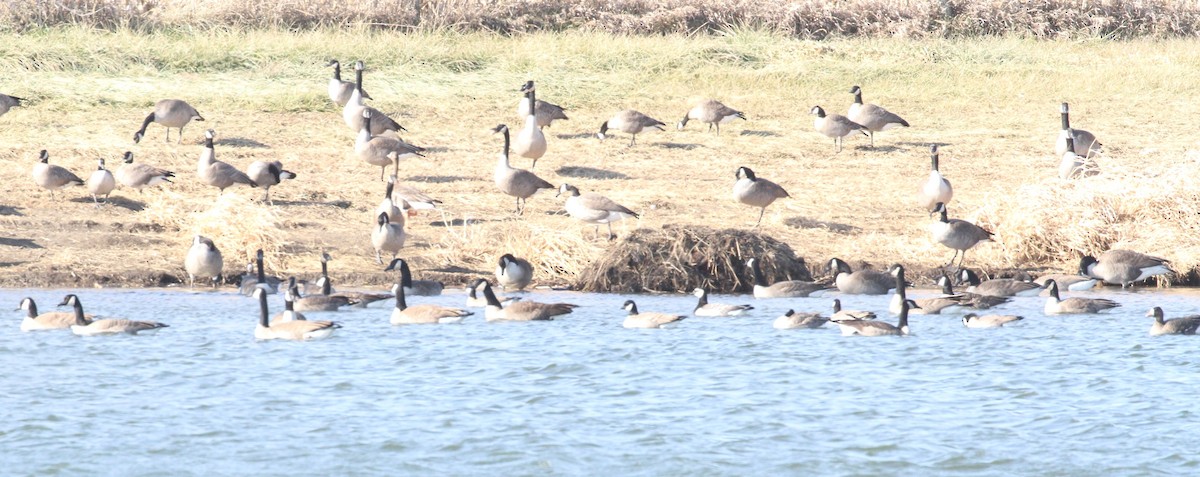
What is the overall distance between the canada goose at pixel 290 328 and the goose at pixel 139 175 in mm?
6451

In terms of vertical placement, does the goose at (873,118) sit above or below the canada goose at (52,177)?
above

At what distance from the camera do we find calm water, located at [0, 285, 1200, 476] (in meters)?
11.6

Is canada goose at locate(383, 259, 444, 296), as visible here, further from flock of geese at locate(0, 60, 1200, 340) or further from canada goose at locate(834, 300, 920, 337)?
canada goose at locate(834, 300, 920, 337)

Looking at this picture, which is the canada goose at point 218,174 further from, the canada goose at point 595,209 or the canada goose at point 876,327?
the canada goose at point 876,327

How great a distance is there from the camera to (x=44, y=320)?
53.1ft

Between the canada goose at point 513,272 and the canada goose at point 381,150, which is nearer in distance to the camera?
the canada goose at point 513,272

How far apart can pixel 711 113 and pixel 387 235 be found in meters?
9.07

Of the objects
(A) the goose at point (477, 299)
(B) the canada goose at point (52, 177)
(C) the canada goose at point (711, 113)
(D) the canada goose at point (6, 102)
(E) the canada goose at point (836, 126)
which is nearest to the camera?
(A) the goose at point (477, 299)

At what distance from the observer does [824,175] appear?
24828 millimetres

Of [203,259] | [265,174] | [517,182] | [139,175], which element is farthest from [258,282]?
[517,182]

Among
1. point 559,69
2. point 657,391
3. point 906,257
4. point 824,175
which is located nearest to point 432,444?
point 657,391

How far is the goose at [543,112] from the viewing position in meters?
26.3

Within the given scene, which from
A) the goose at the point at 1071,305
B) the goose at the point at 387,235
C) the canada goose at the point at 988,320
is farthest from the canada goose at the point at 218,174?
the goose at the point at 1071,305

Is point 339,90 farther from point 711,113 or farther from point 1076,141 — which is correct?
point 1076,141
